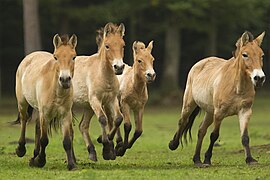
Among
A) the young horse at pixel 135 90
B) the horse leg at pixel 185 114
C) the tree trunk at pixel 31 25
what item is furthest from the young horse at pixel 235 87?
the tree trunk at pixel 31 25

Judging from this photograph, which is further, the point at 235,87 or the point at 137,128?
the point at 137,128

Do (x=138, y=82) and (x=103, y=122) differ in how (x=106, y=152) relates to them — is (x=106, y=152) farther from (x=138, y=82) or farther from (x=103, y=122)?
(x=138, y=82)

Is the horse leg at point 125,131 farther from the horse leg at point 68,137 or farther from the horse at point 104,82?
the horse leg at point 68,137

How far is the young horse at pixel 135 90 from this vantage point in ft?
48.6

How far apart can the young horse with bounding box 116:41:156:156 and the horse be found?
0.44 m

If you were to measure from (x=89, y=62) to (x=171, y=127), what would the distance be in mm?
12187

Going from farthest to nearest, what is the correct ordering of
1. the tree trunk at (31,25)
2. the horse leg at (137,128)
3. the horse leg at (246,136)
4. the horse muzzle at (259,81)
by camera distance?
the tree trunk at (31,25)
the horse leg at (137,128)
the horse leg at (246,136)
the horse muzzle at (259,81)

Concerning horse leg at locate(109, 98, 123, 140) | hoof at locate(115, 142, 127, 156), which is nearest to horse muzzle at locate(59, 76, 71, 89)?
horse leg at locate(109, 98, 123, 140)

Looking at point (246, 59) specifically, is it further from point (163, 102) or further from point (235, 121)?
point (163, 102)

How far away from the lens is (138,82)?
1540cm

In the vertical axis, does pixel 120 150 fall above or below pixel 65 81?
below

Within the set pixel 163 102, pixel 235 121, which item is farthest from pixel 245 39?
pixel 163 102

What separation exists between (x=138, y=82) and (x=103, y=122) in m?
2.11

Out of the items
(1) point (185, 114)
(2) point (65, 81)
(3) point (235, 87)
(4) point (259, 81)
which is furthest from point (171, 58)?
(2) point (65, 81)
